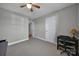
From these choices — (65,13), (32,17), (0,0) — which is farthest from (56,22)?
(0,0)

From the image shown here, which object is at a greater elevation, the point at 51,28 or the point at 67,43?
the point at 51,28

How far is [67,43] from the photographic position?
1879mm

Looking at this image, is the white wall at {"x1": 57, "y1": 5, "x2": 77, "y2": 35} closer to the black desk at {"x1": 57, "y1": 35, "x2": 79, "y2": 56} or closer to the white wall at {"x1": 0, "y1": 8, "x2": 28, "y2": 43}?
the black desk at {"x1": 57, "y1": 35, "x2": 79, "y2": 56}

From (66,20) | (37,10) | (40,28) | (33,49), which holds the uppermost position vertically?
(37,10)

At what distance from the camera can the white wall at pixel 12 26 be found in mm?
1765

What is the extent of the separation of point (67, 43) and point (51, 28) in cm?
46

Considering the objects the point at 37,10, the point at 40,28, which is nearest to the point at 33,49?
the point at 40,28

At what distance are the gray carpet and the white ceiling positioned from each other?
0.60 metres

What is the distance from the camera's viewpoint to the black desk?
1.83m

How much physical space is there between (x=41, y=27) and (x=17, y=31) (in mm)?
542

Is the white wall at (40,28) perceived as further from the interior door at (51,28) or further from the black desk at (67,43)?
the black desk at (67,43)

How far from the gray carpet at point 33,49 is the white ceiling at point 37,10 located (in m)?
0.60

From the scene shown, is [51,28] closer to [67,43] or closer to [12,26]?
[67,43]

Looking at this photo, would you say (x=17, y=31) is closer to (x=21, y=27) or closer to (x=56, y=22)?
(x=21, y=27)
